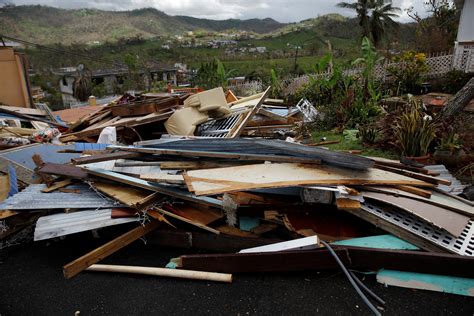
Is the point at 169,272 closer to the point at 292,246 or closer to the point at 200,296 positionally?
the point at 200,296

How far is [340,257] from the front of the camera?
2.56 metres

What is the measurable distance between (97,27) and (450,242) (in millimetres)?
81513

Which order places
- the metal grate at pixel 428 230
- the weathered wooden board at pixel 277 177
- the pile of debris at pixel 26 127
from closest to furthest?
the metal grate at pixel 428 230
the weathered wooden board at pixel 277 177
the pile of debris at pixel 26 127

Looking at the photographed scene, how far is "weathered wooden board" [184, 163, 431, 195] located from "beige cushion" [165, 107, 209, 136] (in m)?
2.38

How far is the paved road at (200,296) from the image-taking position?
2.34 m

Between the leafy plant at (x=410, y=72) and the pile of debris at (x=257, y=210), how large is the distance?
900cm

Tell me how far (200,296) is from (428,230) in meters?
1.92

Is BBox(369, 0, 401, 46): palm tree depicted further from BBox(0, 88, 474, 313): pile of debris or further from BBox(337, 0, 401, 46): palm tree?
BBox(0, 88, 474, 313): pile of debris

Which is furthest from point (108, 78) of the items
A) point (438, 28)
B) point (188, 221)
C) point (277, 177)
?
point (277, 177)

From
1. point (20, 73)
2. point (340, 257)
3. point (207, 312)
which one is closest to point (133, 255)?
point (207, 312)

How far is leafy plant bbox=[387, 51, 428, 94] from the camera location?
1162 cm

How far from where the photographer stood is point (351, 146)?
6207mm

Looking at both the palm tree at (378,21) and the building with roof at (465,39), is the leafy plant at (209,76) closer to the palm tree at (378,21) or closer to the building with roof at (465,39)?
the building with roof at (465,39)

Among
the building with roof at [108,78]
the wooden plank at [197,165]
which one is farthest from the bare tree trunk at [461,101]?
the building with roof at [108,78]
